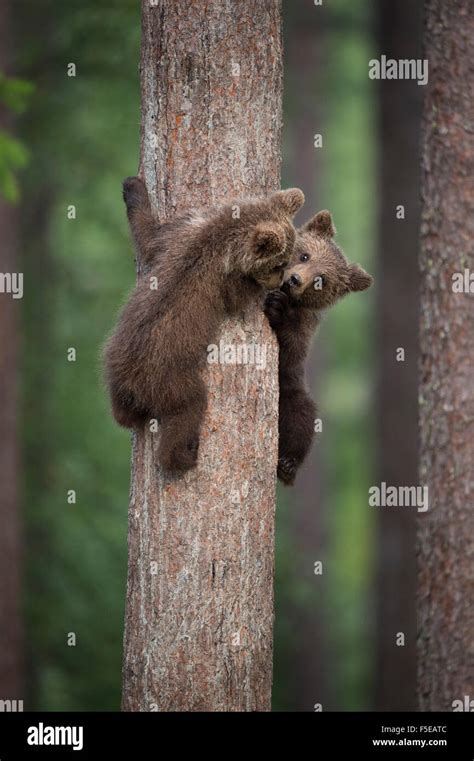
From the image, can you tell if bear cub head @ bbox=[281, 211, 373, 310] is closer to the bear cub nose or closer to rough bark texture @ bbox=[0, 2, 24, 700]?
the bear cub nose

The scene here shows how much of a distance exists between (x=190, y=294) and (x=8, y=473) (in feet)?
21.4

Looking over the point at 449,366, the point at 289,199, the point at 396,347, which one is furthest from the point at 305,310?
the point at 396,347

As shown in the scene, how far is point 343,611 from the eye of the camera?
69.7ft

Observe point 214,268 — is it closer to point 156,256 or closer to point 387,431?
point 156,256

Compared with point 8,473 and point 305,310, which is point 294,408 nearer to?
point 305,310

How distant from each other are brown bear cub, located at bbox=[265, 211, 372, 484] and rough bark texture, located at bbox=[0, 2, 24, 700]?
212 inches

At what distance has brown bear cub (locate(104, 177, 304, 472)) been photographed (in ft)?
18.1

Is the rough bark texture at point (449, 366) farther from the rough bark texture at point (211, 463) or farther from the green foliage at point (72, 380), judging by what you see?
the green foliage at point (72, 380)

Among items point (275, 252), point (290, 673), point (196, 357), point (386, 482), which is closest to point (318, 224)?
point (275, 252)

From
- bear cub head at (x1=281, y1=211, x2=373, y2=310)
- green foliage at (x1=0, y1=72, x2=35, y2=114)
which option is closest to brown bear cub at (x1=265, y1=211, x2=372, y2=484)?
bear cub head at (x1=281, y1=211, x2=373, y2=310)

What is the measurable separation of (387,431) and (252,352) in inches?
265

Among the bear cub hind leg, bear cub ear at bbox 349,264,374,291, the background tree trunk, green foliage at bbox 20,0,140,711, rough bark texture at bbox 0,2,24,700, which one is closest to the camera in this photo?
the bear cub hind leg

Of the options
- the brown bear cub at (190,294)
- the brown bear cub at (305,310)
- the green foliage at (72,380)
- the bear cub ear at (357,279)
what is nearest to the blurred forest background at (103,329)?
the green foliage at (72,380)

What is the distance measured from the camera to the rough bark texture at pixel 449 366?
7336mm
